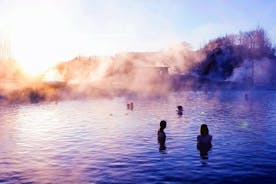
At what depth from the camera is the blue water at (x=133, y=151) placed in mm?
20578

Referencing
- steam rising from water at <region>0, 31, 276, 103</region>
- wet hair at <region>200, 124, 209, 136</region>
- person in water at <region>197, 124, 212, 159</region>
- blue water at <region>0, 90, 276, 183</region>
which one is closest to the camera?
blue water at <region>0, 90, 276, 183</region>

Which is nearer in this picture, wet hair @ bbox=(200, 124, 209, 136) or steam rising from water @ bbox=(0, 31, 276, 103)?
wet hair @ bbox=(200, 124, 209, 136)

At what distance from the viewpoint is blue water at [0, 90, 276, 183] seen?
810 inches

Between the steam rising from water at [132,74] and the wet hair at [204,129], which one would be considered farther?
the steam rising from water at [132,74]

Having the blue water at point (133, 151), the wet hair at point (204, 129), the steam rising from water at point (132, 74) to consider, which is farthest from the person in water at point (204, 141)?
the steam rising from water at point (132, 74)

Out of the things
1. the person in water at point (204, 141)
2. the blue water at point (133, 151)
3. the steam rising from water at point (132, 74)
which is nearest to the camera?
the blue water at point (133, 151)

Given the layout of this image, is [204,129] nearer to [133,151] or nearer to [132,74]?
[133,151]

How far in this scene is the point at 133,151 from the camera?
87.5ft

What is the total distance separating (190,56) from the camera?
475 ft

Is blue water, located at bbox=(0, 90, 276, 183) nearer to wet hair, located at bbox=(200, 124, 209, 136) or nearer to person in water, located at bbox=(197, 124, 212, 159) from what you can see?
person in water, located at bbox=(197, 124, 212, 159)

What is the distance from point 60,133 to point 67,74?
273 feet

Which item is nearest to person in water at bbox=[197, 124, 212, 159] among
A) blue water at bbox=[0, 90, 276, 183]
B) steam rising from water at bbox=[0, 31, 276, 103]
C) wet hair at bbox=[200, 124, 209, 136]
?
wet hair at bbox=[200, 124, 209, 136]

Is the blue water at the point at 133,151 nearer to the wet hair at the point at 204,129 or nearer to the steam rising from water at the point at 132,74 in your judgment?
the wet hair at the point at 204,129

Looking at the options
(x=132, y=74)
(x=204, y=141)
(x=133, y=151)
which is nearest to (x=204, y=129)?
(x=204, y=141)
